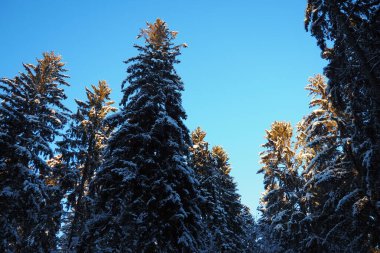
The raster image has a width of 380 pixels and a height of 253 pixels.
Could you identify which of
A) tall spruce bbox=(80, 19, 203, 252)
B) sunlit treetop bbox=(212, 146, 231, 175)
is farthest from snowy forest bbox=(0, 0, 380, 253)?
sunlit treetop bbox=(212, 146, 231, 175)

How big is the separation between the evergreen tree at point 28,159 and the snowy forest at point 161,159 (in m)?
0.07

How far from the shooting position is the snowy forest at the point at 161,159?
12906 millimetres

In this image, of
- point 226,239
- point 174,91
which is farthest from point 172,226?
point 226,239

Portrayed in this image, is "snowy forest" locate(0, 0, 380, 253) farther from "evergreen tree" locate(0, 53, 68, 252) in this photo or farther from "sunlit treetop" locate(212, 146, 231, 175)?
"sunlit treetop" locate(212, 146, 231, 175)

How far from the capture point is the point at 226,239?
1000 inches

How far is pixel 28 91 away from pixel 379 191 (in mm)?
20278

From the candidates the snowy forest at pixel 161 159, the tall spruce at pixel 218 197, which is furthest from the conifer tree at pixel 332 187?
the tall spruce at pixel 218 197

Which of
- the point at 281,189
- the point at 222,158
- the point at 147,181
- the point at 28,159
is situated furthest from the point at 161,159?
the point at 222,158

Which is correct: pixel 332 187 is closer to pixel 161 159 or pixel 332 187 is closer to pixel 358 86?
pixel 358 86

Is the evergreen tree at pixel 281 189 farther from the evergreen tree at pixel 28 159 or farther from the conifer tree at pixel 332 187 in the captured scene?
the evergreen tree at pixel 28 159

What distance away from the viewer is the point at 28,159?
16922 mm

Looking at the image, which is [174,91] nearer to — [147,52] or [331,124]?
[147,52]

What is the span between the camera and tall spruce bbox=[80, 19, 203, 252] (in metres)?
12.9

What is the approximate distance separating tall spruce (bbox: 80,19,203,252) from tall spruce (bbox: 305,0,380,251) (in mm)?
7681
